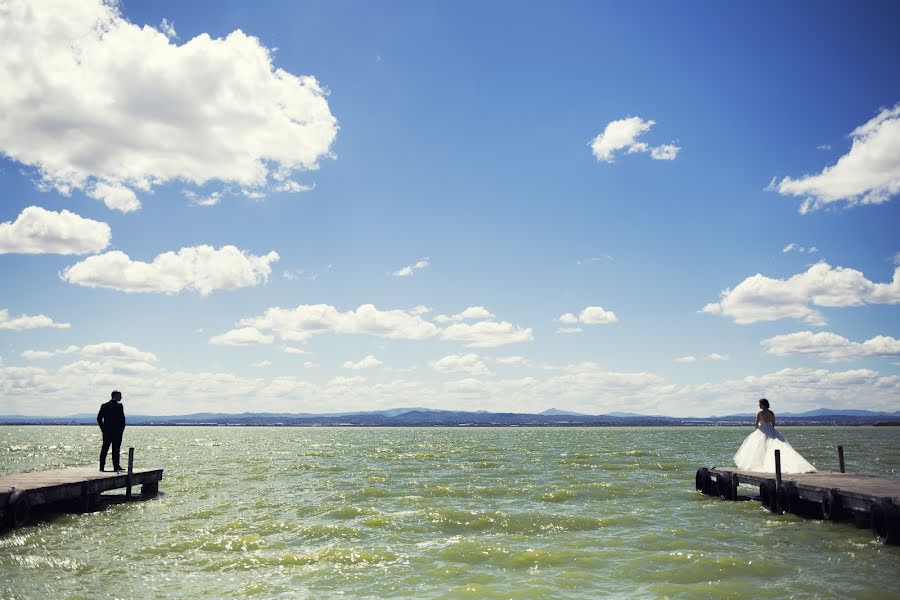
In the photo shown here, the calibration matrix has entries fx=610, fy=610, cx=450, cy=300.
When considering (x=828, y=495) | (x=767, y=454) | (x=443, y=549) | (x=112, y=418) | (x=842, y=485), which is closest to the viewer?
(x=443, y=549)

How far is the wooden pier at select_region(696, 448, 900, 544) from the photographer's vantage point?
51.0 feet

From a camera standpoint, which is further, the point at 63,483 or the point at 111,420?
the point at 111,420

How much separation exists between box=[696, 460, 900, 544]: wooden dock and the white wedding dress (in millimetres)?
544

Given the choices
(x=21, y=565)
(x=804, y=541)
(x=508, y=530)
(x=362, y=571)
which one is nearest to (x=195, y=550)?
(x=21, y=565)

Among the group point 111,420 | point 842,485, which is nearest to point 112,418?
point 111,420

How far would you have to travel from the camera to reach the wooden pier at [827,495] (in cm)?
1553

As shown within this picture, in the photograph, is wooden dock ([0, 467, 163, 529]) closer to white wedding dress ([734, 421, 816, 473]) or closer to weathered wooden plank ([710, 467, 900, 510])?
weathered wooden plank ([710, 467, 900, 510])

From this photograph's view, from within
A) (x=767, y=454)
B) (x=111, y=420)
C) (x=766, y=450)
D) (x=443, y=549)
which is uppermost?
(x=111, y=420)

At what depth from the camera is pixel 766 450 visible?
24297 mm

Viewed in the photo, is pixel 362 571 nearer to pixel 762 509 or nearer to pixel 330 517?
pixel 330 517

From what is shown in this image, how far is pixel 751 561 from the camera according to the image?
46.2ft

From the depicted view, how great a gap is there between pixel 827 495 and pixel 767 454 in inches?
232

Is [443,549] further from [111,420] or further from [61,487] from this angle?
[111,420]

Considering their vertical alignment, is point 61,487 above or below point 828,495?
above
